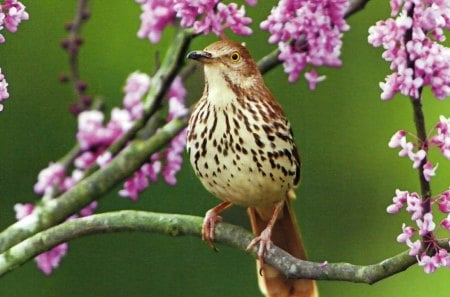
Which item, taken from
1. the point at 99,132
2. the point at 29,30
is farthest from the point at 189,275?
the point at 99,132

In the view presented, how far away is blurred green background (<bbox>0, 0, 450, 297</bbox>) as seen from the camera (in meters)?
8.46

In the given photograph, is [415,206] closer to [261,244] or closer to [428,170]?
[428,170]

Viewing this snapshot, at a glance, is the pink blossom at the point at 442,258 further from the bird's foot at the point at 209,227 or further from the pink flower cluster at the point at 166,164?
the pink flower cluster at the point at 166,164

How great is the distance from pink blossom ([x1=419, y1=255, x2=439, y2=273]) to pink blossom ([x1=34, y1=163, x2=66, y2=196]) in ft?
6.15

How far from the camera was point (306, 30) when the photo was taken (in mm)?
3941

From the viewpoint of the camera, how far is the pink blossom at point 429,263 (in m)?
3.13

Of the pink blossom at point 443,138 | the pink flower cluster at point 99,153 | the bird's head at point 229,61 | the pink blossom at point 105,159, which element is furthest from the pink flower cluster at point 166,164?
the pink blossom at point 443,138

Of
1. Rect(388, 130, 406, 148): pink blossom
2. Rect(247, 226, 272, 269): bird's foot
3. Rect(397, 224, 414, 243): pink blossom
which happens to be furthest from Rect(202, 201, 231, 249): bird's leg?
Rect(388, 130, 406, 148): pink blossom

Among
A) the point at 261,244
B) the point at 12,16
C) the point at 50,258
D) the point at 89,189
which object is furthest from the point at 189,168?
the point at 12,16

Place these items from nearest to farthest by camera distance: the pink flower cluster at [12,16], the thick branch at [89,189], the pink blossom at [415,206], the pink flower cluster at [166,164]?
1. the pink blossom at [415,206]
2. the pink flower cluster at [12,16]
3. the thick branch at [89,189]
4. the pink flower cluster at [166,164]

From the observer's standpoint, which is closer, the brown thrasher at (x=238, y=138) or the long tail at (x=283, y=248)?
the brown thrasher at (x=238, y=138)

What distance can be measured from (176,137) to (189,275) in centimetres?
414

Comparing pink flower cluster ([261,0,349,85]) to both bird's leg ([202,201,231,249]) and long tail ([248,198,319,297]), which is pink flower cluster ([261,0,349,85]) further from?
long tail ([248,198,319,297])

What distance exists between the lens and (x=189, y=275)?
8.51m
